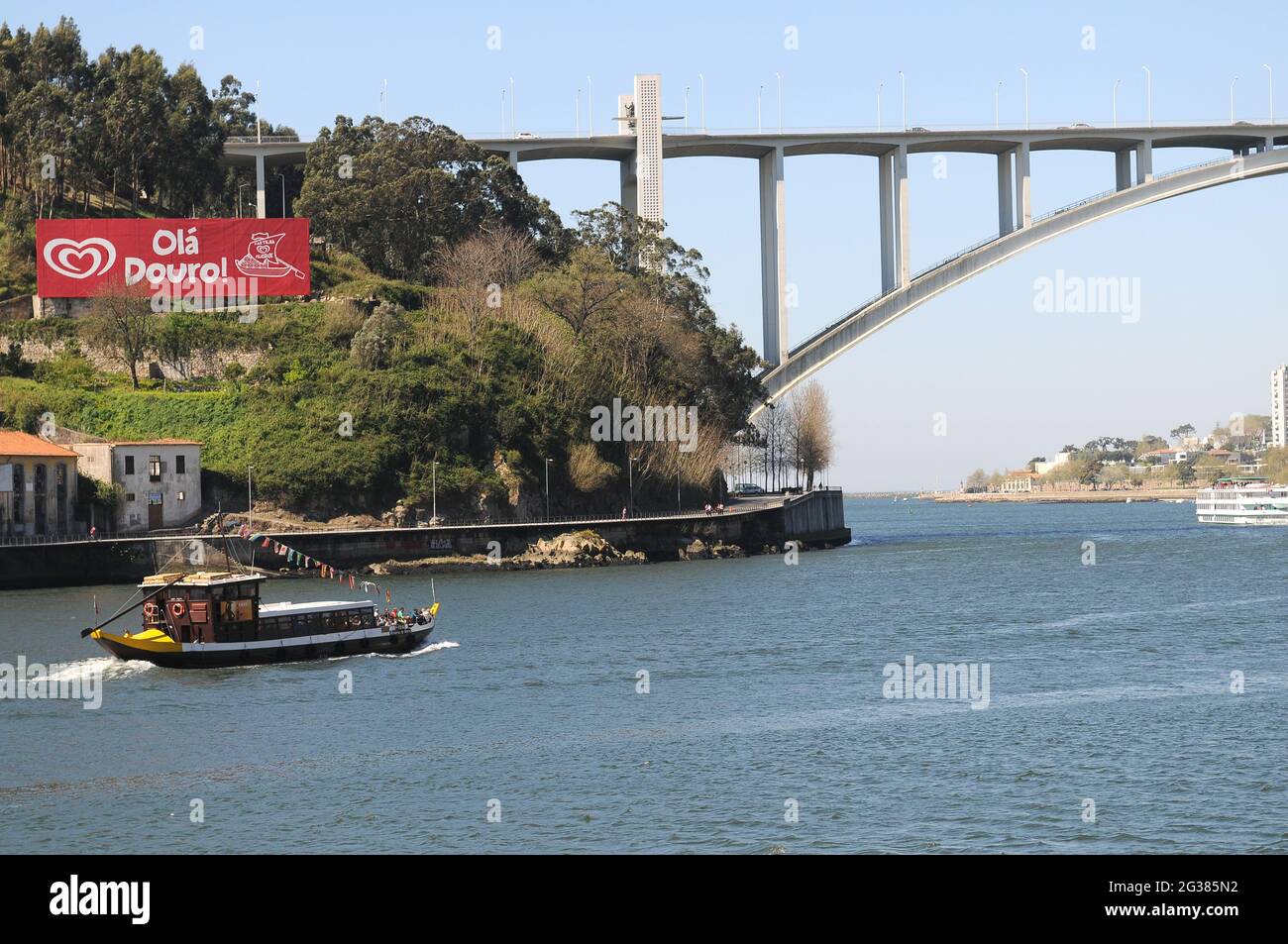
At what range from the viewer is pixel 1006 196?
299ft

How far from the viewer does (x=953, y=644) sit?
39531 millimetres

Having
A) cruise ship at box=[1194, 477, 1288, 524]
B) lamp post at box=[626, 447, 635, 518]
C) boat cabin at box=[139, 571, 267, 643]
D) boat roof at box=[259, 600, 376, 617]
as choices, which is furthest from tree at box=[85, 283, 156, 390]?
cruise ship at box=[1194, 477, 1288, 524]

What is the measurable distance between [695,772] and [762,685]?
9.00m

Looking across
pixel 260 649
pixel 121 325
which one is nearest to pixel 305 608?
pixel 260 649

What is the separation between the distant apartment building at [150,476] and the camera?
6431cm

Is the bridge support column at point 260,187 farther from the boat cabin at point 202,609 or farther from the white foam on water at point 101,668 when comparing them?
the white foam on water at point 101,668

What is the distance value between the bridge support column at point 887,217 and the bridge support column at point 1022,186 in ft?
24.0

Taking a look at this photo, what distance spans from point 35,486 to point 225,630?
28.1 m

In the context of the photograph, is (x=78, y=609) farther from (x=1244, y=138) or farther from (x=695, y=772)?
(x=1244, y=138)

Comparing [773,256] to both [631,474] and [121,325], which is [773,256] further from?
[121,325]

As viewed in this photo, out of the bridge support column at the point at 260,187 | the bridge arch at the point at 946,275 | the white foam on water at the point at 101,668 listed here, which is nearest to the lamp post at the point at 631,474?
the bridge arch at the point at 946,275

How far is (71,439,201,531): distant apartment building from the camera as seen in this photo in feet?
211

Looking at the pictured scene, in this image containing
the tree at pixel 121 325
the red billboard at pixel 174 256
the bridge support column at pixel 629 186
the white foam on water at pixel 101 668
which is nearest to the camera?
the white foam on water at pixel 101 668
